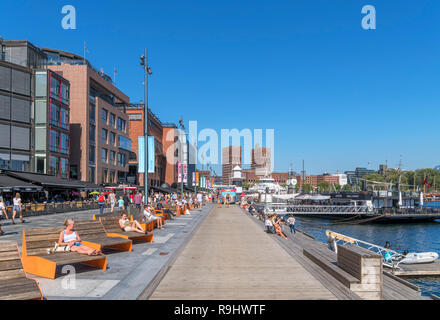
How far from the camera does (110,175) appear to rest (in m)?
59.4

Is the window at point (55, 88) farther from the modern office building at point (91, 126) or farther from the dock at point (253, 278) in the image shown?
the dock at point (253, 278)

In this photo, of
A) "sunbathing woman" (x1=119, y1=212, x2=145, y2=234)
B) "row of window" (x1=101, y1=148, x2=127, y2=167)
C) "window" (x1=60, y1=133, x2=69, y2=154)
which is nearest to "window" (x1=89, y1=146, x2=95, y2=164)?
"row of window" (x1=101, y1=148, x2=127, y2=167)

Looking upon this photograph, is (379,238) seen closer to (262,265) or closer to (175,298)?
(262,265)

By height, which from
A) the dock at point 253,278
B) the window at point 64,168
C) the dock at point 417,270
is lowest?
the dock at point 417,270

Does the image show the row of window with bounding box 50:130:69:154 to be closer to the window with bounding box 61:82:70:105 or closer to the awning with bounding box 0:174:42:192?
the window with bounding box 61:82:70:105

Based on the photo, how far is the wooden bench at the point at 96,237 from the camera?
9809 mm

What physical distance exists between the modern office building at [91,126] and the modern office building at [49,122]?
6.55 metres

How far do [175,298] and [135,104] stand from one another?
7711 centimetres

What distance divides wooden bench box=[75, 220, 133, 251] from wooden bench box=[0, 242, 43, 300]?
140 inches

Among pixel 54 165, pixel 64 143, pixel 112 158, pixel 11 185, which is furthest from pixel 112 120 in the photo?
pixel 11 185

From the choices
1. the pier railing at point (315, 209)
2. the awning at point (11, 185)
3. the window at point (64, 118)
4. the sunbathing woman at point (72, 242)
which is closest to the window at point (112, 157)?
the window at point (64, 118)

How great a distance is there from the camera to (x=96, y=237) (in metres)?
10.5

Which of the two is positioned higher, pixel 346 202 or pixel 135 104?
pixel 135 104
